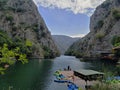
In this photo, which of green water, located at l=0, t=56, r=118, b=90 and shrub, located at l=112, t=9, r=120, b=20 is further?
shrub, located at l=112, t=9, r=120, b=20

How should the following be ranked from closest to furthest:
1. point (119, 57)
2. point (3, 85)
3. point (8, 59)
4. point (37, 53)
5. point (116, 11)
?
point (8, 59) < point (3, 85) < point (119, 57) < point (116, 11) < point (37, 53)

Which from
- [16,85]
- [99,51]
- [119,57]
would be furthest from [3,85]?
[99,51]

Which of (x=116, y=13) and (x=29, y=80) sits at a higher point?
(x=116, y=13)

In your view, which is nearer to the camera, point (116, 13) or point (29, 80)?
point (29, 80)

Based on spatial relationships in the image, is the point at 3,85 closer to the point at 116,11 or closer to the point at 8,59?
the point at 8,59

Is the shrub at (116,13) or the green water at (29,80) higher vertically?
the shrub at (116,13)

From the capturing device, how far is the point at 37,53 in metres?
194

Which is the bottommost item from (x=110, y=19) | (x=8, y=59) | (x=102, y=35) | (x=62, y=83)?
(x=62, y=83)

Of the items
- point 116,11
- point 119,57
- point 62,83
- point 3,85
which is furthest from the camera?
point 116,11

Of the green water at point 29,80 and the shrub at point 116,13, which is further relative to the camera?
the shrub at point 116,13

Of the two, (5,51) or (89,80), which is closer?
(5,51)

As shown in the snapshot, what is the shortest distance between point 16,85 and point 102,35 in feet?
448

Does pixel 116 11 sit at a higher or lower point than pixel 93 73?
higher

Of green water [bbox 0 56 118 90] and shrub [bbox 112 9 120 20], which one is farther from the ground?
shrub [bbox 112 9 120 20]
